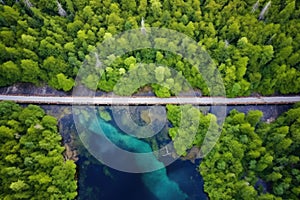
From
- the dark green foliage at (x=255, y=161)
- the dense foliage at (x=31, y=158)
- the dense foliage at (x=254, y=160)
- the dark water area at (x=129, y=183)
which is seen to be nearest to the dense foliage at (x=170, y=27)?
the dense foliage at (x=254, y=160)

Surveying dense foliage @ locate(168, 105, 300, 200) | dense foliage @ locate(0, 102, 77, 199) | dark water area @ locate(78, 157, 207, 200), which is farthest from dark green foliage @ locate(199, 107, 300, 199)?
dense foliage @ locate(0, 102, 77, 199)

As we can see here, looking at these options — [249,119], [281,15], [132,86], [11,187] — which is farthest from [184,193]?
[281,15]

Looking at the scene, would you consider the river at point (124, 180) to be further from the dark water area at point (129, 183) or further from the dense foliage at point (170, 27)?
the dense foliage at point (170, 27)

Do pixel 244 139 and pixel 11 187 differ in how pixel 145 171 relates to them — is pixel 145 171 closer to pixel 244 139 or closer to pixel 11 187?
pixel 244 139

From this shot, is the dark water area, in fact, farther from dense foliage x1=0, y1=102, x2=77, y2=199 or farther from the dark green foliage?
dense foliage x1=0, y1=102, x2=77, y2=199

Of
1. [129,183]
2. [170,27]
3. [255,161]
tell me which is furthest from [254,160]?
[170,27]
